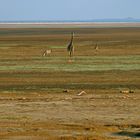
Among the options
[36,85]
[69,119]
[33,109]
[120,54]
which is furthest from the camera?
[120,54]

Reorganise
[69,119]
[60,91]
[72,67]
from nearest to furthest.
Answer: [69,119]
[60,91]
[72,67]

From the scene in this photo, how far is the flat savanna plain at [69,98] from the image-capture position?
14.7 metres

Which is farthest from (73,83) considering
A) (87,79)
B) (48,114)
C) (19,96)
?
(48,114)

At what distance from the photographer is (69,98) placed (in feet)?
69.9

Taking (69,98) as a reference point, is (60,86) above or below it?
below

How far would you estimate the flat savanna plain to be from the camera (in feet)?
48.2

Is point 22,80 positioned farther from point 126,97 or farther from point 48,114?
point 48,114

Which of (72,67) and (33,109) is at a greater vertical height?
(33,109)

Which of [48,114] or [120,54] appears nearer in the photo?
[48,114]

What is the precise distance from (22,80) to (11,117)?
11463 mm

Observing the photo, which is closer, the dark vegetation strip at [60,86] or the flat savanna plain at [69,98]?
the flat savanna plain at [69,98]

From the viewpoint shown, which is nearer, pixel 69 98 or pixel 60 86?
pixel 69 98

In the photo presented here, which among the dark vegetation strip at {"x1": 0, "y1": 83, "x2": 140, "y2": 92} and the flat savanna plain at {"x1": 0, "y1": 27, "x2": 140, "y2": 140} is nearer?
the flat savanna plain at {"x1": 0, "y1": 27, "x2": 140, "y2": 140}

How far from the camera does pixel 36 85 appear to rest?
26438 millimetres
